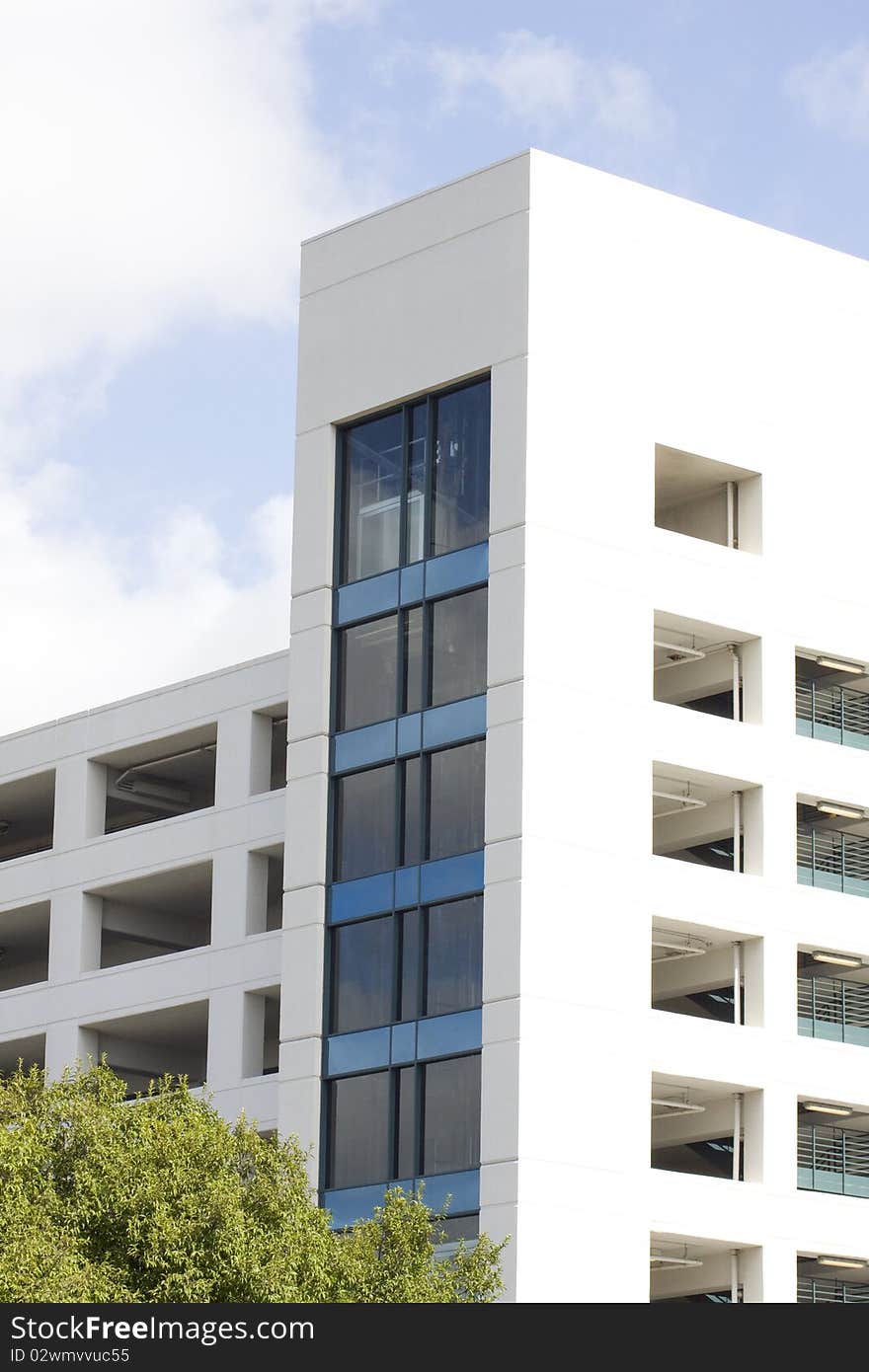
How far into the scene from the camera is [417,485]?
54.8 meters

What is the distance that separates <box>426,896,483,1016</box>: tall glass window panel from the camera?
50.8 m

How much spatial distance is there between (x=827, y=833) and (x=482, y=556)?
35.6 feet

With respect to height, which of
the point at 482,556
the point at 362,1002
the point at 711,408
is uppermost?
the point at 711,408

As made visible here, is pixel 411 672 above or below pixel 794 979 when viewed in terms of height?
above

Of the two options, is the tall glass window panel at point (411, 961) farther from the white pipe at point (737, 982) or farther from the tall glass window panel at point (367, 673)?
the white pipe at point (737, 982)

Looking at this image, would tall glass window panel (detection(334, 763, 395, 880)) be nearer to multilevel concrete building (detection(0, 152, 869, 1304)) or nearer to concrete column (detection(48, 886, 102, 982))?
multilevel concrete building (detection(0, 152, 869, 1304))

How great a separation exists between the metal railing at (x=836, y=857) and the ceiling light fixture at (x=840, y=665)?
11.5ft

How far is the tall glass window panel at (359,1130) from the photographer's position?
51.0 meters

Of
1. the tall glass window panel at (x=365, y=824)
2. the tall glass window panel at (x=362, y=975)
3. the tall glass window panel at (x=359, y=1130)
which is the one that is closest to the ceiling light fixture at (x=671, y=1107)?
the tall glass window panel at (x=359, y=1130)

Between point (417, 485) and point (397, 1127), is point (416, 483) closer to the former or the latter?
point (417, 485)

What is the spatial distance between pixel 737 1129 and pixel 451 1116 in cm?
653

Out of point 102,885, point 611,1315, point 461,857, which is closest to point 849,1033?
point 461,857

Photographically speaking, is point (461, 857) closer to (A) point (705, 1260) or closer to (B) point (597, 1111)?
(B) point (597, 1111)

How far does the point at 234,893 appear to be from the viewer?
59688mm
